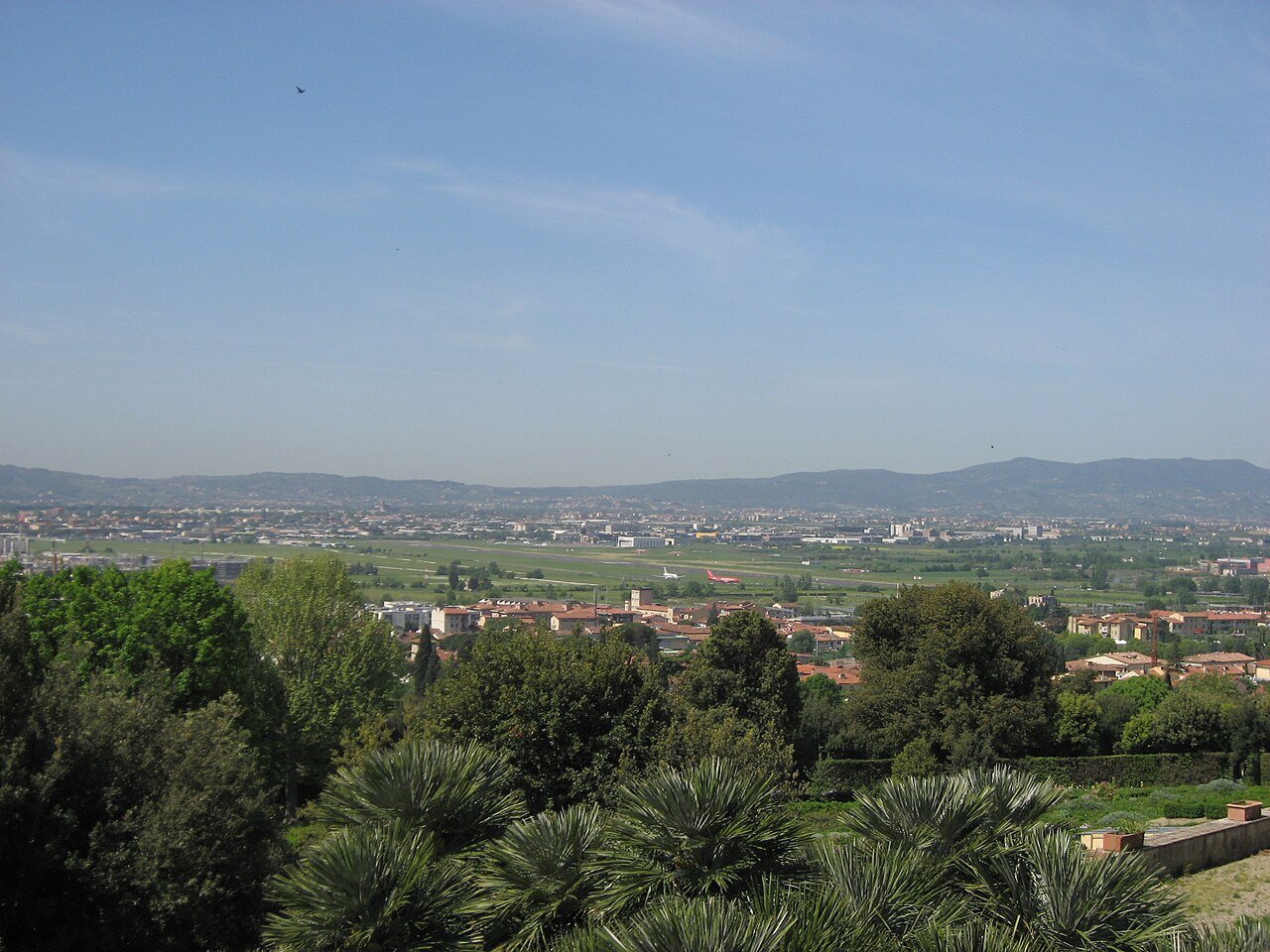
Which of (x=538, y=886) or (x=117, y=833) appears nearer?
(x=538, y=886)

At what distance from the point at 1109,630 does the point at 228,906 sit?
71.9m

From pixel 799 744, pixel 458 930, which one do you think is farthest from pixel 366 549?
pixel 458 930

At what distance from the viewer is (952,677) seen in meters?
23.2

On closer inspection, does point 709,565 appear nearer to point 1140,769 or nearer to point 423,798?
point 1140,769

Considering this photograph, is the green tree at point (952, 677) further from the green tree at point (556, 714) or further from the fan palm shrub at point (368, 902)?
the fan palm shrub at point (368, 902)

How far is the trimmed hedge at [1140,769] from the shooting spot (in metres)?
23.6

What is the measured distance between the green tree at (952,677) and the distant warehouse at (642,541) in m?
142

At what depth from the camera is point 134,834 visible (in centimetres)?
881

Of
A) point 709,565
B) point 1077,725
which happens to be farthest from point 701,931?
point 709,565

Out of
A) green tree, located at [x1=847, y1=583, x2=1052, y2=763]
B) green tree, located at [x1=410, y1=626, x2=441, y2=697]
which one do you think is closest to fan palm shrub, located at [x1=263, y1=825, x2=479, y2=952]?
green tree, located at [x1=847, y1=583, x2=1052, y2=763]

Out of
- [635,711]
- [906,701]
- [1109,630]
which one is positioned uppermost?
[635,711]

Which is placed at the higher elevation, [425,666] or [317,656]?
[317,656]

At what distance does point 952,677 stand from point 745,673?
169 inches

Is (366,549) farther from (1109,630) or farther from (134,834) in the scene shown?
(134,834)
